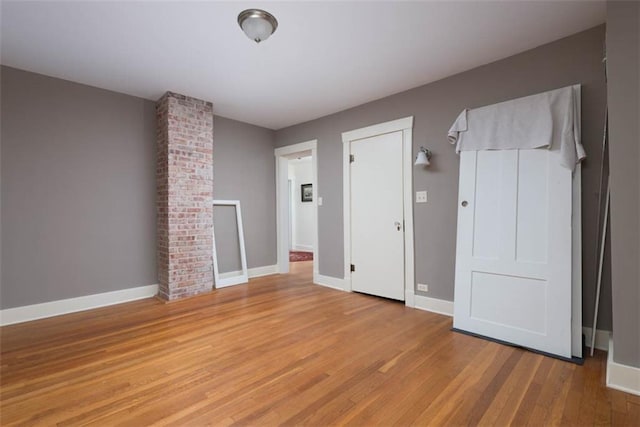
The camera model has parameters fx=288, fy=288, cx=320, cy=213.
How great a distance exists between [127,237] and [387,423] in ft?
11.6

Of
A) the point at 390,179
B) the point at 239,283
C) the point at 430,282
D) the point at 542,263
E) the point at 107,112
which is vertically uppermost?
the point at 107,112

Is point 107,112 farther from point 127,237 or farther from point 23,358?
point 23,358

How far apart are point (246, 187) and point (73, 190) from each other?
2.17 meters

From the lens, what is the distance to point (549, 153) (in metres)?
2.29

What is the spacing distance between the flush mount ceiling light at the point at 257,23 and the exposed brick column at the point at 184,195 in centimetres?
188

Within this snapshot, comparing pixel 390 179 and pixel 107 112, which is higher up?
pixel 107 112

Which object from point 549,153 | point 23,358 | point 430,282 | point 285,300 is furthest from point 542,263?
point 23,358

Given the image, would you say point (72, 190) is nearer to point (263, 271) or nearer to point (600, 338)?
point (263, 271)

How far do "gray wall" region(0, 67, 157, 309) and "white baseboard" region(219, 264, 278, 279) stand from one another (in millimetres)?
994

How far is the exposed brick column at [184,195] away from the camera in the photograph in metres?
3.54

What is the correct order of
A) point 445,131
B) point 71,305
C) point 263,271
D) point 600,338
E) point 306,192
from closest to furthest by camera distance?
point 600,338
point 445,131
point 71,305
point 263,271
point 306,192

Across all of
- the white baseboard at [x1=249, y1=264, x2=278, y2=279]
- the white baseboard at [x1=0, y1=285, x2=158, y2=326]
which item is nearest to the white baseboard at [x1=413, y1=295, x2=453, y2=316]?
the white baseboard at [x1=249, y1=264, x2=278, y2=279]

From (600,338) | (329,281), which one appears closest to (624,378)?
(600,338)

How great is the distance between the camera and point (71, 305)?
3156 mm
